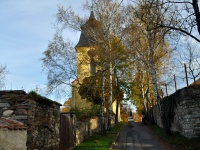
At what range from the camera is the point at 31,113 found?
723 cm

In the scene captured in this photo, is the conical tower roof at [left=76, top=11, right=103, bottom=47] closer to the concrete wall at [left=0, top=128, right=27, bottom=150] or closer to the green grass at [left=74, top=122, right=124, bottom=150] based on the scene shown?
the green grass at [left=74, top=122, right=124, bottom=150]

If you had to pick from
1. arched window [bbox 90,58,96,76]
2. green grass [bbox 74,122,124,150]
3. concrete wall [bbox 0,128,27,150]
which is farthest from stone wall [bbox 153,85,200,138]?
concrete wall [bbox 0,128,27,150]

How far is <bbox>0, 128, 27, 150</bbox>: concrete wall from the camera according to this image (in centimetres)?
531

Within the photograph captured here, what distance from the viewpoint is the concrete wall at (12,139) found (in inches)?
209

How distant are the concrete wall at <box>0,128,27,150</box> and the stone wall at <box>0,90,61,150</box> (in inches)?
41.3

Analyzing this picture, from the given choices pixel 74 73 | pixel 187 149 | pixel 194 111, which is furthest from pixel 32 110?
pixel 74 73

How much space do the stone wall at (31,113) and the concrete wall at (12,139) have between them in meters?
1.05

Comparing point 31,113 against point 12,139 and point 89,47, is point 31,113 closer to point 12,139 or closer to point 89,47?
point 12,139

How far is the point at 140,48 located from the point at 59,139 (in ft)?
45.0

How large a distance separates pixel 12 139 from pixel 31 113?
167 centimetres

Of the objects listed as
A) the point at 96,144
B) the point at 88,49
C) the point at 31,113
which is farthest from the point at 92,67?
the point at 31,113

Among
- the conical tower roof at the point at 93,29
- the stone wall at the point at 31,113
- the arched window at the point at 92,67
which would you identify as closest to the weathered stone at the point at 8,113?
the stone wall at the point at 31,113

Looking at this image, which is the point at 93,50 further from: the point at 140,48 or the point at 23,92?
the point at 23,92

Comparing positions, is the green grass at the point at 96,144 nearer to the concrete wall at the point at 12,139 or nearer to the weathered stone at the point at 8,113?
the weathered stone at the point at 8,113
